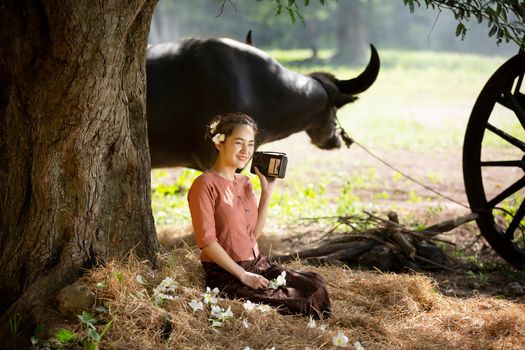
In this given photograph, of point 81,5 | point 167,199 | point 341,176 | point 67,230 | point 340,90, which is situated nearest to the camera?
point 81,5

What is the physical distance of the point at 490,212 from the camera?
5.89m

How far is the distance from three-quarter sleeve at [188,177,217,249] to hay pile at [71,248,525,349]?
0.33m

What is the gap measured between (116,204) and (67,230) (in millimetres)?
367

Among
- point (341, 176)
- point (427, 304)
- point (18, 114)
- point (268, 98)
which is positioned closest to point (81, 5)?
point (18, 114)

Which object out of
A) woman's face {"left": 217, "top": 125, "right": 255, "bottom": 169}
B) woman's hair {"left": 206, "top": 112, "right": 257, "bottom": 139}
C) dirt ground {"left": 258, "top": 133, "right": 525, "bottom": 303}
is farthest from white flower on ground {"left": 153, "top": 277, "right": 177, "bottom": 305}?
dirt ground {"left": 258, "top": 133, "right": 525, "bottom": 303}

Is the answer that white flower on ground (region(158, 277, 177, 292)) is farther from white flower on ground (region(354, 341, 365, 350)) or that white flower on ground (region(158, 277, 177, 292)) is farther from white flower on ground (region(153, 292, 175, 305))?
white flower on ground (region(354, 341, 365, 350))

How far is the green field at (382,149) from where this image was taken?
28.5ft

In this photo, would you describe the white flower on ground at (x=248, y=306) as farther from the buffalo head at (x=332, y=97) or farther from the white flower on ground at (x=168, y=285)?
the buffalo head at (x=332, y=97)

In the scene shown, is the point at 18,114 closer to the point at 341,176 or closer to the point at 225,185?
the point at 225,185

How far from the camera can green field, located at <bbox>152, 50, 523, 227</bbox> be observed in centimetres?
869

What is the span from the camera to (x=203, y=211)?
399 centimetres

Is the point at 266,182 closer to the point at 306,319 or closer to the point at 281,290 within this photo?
the point at 281,290

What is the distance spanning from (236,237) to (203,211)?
29cm

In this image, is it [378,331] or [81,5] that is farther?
[378,331]
